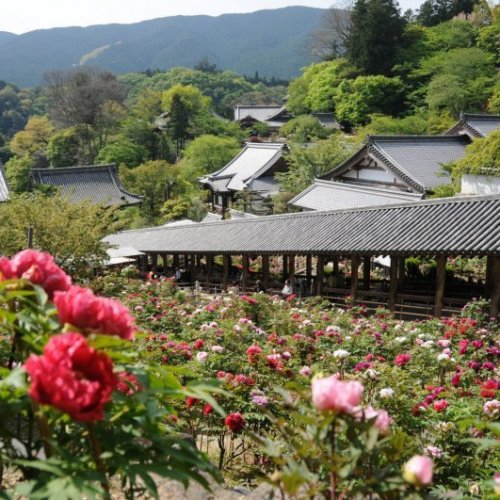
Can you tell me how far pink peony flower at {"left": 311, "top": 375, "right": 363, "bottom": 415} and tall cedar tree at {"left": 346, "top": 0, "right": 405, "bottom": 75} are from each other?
49.5m

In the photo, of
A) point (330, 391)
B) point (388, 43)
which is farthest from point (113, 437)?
point (388, 43)

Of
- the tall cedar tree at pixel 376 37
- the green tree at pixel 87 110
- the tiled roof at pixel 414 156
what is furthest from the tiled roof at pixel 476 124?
the green tree at pixel 87 110

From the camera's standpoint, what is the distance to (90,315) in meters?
1.43

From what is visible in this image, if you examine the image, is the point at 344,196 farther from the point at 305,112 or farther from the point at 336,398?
the point at 305,112

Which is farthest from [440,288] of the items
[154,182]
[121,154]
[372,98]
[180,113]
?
[180,113]

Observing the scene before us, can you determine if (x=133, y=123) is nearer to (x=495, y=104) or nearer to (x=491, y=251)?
(x=495, y=104)

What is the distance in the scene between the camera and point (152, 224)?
101ft

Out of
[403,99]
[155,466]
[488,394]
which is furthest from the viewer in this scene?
[403,99]

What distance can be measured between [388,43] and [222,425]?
160ft

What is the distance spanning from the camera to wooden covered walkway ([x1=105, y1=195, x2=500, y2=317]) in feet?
39.1

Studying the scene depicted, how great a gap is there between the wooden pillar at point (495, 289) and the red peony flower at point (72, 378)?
35.8ft

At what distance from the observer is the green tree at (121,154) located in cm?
4128

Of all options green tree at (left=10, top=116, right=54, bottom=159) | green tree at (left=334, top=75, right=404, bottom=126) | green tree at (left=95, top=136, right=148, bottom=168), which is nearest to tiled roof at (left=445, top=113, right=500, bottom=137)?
green tree at (left=334, top=75, right=404, bottom=126)

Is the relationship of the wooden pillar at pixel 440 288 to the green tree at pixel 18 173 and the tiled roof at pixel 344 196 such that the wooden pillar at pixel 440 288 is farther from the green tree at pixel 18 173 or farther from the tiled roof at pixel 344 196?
the green tree at pixel 18 173
